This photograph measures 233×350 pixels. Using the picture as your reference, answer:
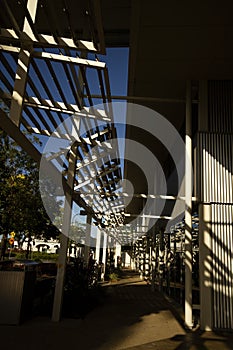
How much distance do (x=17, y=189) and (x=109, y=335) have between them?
9987 millimetres

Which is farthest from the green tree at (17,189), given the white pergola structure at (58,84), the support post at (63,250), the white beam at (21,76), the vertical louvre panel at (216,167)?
the white beam at (21,76)

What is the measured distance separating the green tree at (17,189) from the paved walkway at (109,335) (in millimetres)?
7983

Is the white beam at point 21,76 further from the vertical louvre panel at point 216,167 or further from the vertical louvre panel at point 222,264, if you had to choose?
the vertical louvre panel at point 222,264

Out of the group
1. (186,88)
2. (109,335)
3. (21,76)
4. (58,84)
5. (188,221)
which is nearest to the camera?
(21,76)

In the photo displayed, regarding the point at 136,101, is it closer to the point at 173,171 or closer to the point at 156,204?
the point at 173,171

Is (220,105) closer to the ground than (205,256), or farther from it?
farther from it

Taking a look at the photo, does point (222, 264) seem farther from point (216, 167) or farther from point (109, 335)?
point (109, 335)

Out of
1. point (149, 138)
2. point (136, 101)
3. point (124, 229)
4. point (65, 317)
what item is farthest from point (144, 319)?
point (124, 229)

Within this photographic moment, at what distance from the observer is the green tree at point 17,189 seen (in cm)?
1376

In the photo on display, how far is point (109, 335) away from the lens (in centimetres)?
575

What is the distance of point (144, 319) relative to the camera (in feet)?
24.3

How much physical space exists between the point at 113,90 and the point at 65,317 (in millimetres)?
5741

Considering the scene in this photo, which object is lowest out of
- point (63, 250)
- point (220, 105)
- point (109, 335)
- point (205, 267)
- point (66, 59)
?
point (109, 335)

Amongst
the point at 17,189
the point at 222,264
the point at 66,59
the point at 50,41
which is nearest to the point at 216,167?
the point at 222,264
